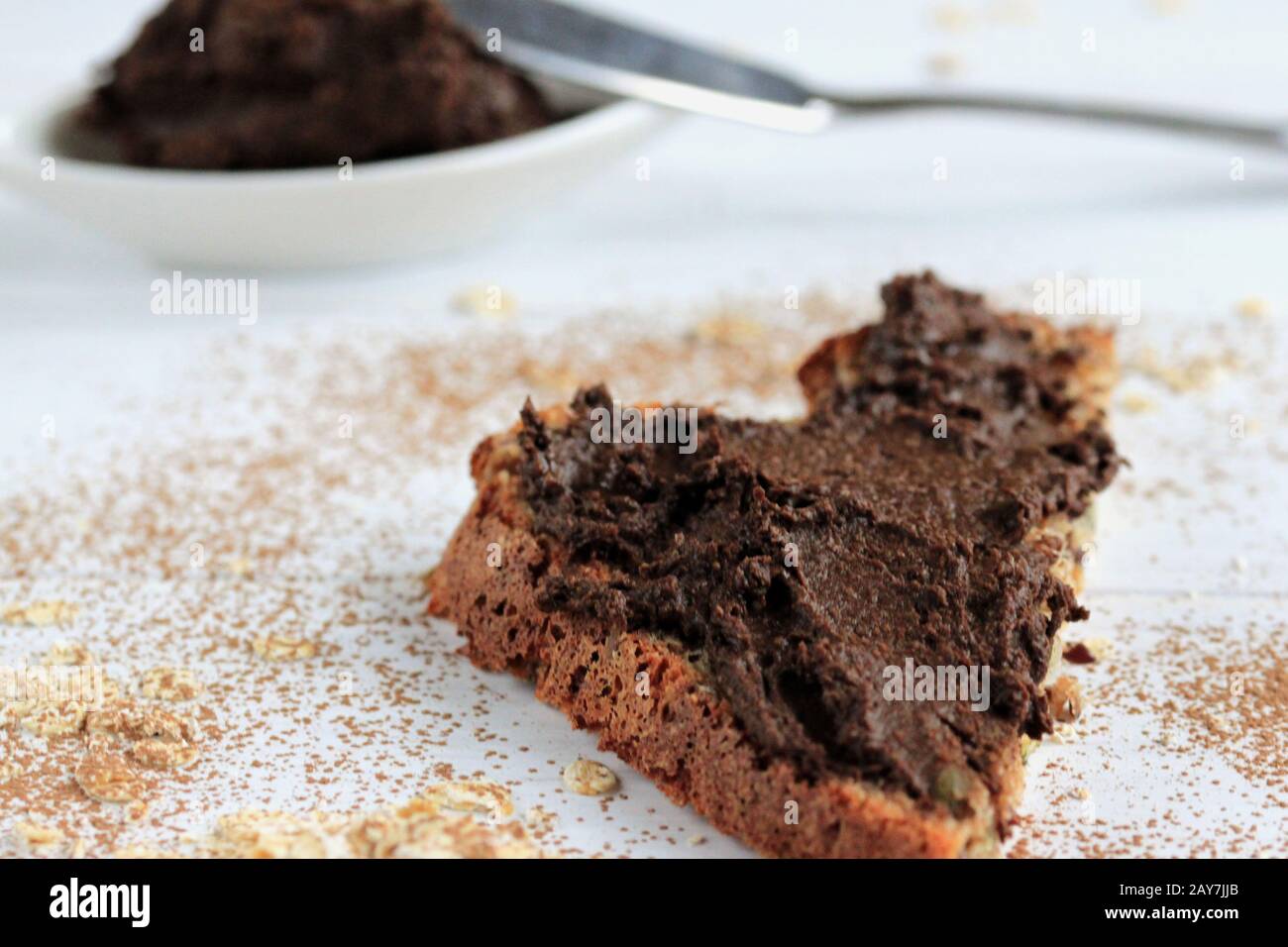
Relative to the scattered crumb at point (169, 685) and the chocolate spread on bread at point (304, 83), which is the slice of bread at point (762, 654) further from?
the chocolate spread on bread at point (304, 83)

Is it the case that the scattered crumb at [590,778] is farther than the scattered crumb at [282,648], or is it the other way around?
the scattered crumb at [282,648]

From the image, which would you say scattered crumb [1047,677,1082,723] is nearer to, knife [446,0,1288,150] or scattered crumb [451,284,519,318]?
scattered crumb [451,284,519,318]

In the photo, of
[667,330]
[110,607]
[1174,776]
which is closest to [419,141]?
[667,330]

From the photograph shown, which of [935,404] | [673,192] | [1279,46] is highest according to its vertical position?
[1279,46]

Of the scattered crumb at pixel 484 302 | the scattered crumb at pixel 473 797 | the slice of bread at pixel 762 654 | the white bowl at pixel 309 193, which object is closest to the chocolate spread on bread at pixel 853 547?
the slice of bread at pixel 762 654

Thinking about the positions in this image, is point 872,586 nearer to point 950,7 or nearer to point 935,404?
point 935,404

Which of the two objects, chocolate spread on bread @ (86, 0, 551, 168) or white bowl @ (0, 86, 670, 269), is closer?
white bowl @ (0, 86, 670, 269)

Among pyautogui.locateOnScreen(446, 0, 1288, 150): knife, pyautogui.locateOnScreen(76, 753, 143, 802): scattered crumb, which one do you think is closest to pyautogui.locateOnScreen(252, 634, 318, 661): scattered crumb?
pyautogui.locateOnScreen(76, 753, 143, 802): scattered crumb
